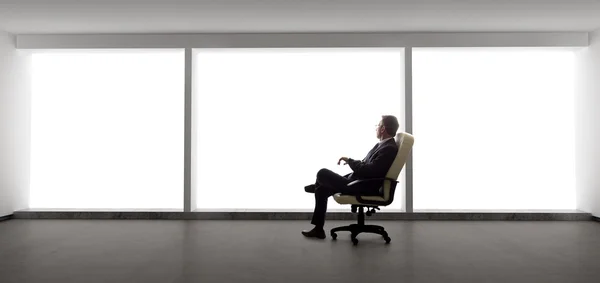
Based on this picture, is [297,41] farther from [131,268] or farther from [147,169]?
[131,268]

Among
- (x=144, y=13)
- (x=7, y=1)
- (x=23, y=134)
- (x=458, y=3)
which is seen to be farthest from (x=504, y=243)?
(x=23, y=134)

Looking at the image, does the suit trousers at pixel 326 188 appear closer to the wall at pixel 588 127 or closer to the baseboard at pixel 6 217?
the wall at pixel 588 127

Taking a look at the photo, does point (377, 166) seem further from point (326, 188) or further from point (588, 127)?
point (588, 127)

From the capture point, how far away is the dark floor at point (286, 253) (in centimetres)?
360

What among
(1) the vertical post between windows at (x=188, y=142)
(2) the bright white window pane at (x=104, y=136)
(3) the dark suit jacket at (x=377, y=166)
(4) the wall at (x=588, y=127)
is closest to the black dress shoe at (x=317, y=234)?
(3) the dark suit jacket at (x=377, y=166)

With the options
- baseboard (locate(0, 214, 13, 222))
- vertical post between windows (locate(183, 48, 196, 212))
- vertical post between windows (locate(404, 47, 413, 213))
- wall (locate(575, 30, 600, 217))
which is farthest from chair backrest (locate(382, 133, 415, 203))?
baseboard (locate(0, 214, 13, 222))

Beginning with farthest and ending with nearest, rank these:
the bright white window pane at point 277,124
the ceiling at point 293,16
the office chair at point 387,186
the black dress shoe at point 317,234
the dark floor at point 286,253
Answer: the bright white window pane at point 277,124, the ceiling at point 293,16, the black dress shoe at point 317,234, the office chair at point 387,186, the dark floor at point 286,253

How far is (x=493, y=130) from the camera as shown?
25.1ft

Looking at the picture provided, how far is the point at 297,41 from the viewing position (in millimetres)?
7070

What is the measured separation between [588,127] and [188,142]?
5804 mm

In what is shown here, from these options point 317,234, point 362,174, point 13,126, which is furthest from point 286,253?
point 13,126

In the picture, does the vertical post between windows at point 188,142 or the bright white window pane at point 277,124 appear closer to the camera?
the vertical post between windows at point 188,142

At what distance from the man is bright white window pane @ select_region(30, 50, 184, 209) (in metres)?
3.21

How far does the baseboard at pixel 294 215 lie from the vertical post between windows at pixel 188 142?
0.66 feet
